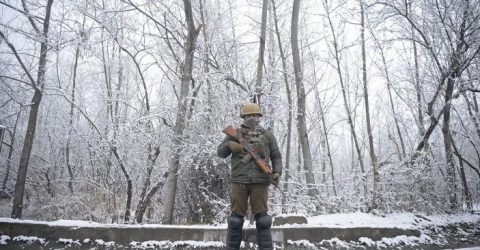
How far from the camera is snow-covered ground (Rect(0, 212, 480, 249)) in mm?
4473

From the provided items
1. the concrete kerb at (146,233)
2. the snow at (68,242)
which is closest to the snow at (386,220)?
the concrete kerb at (146,233)

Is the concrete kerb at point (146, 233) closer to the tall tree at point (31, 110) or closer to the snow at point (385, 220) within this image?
the snow at point (385, 220)

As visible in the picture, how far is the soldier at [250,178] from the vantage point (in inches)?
155

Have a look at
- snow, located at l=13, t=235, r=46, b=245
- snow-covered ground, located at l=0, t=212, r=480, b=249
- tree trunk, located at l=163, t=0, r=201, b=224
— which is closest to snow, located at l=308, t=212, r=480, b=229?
snow-covered ground, located at l=0, t=212, r=480, b=249

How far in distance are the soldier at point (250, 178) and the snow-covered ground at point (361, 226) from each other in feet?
3.03

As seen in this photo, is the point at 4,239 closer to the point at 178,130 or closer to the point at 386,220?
the point at 178,130

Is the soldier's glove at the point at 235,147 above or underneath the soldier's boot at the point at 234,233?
above

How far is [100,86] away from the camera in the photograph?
15.1m

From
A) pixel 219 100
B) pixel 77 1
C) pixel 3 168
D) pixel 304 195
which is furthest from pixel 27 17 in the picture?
pixel 3 168

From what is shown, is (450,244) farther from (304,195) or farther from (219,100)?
(219,100)

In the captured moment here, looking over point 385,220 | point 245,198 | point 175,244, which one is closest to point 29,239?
point 175,244

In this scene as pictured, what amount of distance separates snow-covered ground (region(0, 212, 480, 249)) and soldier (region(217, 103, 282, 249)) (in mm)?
923

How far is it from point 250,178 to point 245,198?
29cm

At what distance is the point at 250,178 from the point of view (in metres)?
4.02
